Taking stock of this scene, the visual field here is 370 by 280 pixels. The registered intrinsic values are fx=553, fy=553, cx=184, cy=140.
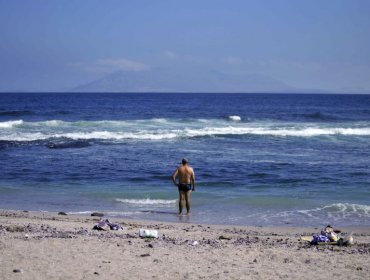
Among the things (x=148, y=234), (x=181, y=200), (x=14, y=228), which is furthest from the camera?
(x=181, y=200)

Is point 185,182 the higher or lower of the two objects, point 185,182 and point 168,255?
the higher

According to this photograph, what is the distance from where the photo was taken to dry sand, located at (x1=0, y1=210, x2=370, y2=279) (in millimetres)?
7258

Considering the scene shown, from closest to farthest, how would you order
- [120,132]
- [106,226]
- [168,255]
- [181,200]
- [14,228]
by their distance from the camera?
1. [168,255]
2. [14,228]
3. [106,226]
4. [181,200]
5. [120,132]

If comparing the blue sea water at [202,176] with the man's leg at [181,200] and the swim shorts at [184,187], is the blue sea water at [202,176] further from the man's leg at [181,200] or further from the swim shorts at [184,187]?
the swim shorts at [184,187]

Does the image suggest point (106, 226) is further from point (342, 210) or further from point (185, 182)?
point (342, 210)

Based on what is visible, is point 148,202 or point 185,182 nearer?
point 185,182

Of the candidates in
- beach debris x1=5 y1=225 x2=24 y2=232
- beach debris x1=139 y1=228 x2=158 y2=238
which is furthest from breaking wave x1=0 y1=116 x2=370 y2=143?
beach debris x1=139 y1=228 x2=158 y2=238

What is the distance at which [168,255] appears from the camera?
8.15 meters

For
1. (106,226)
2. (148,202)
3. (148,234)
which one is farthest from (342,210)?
(106,226)

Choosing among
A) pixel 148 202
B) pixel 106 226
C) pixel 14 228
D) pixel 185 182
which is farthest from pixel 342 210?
pixel 14 228

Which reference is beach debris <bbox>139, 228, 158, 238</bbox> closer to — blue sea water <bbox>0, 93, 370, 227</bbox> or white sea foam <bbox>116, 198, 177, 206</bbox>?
blue sea water <bbox>0, 93, 370, 227</bbox>

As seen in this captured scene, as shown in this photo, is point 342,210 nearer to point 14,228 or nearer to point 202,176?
point 202,176

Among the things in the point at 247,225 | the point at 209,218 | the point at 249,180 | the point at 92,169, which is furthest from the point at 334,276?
the point at 92,169


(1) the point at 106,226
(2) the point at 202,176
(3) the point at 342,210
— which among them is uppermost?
(2) the point at 202,176
